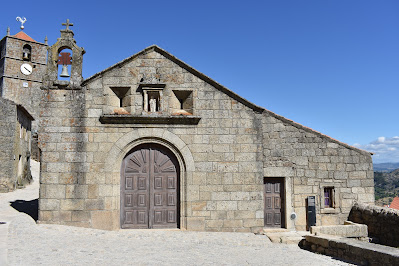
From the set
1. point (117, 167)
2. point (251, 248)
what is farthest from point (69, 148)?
point (251, 248)

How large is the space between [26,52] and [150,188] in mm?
32973

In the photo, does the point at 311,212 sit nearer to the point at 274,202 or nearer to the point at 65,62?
the point at 274,202

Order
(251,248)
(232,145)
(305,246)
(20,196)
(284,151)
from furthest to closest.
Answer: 1. (20,196)
2. (284,151)
3. (232,145)
4. (305,246)
5. (251,248)

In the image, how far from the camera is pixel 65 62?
30.9ft

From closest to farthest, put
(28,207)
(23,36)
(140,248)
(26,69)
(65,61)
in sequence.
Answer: (140,248) < (65,61) < (28,207) < (26,69) < (23,36)

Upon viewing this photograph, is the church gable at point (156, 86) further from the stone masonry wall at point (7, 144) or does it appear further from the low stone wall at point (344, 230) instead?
the stone masonry wall at point (7, 144)

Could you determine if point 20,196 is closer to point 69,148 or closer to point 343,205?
point 69,148

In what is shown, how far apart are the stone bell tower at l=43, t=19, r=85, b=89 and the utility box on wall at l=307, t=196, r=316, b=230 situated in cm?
794

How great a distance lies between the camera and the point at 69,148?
8.78 metres

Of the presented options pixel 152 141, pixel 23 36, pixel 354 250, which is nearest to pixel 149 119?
pixel 152 141

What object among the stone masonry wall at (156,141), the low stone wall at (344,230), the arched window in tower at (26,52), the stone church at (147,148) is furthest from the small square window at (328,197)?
the arched window in tower at (26,52)

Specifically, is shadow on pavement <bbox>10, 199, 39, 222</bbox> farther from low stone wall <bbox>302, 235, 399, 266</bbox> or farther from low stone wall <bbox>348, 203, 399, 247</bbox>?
low stone wall <bbox>348, 203, 399, 247</bbox>

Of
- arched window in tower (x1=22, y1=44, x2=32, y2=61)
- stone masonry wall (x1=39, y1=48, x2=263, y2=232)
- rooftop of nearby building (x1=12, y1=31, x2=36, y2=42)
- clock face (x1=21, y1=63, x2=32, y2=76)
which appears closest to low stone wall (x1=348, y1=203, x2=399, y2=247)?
stone masonry wall (x1=39, y1=48, x2=263, y2=232)

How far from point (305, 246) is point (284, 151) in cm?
293
